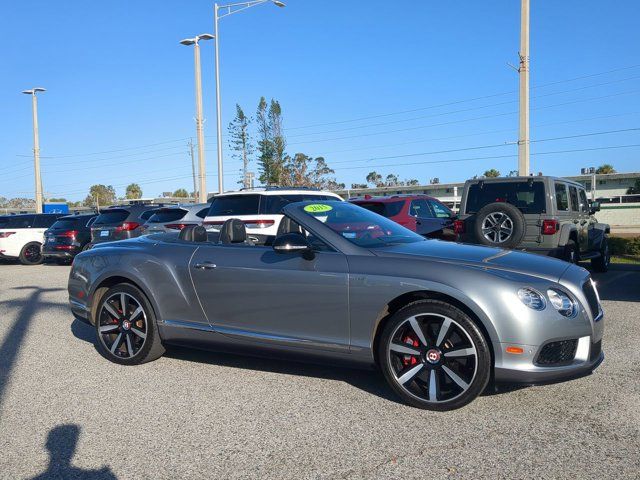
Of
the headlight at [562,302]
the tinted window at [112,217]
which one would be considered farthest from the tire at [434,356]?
the tinted window at [112,217]

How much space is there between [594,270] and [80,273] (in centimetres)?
994

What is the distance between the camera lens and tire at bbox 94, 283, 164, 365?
5.48 meters

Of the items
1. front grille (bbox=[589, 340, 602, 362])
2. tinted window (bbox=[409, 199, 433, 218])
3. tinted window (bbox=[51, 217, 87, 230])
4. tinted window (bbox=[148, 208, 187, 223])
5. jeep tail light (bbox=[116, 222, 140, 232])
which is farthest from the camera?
tinted window (bbox=[51, 217, 87, 230])

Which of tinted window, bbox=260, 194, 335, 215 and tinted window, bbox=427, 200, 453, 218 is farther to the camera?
tinted window, bbox=427, 200, 453, 218

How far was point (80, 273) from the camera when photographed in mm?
6090

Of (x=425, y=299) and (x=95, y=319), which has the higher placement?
(x=425, y=299)

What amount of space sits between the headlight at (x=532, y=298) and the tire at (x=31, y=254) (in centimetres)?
1778

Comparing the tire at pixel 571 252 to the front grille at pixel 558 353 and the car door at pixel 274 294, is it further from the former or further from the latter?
the car door at pixel 274 294

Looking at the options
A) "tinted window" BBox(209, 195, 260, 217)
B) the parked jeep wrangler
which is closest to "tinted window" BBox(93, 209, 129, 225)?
"tinted window" BBox(209, 195, 260, 217)

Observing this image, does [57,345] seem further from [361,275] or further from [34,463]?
[361,275]

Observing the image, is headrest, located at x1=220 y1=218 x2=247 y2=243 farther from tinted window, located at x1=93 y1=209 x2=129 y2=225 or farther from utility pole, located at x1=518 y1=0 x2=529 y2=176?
utility pole, located at x1=518 y1=0 x2=529 y2=176

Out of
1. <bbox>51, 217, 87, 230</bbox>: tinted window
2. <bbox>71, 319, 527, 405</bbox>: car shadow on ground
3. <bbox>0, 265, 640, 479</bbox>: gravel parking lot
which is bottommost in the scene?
<bbox>0, 265, 640, 479</bbox>: gravel parking lot

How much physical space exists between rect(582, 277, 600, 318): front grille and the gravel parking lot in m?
0.68

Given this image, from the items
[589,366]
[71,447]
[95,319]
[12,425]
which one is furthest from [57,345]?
[589,366]
